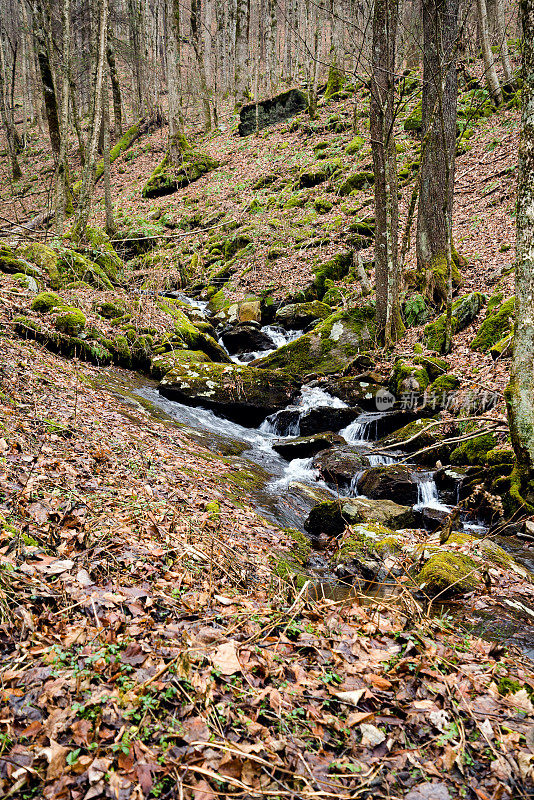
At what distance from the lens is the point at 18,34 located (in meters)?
31.1

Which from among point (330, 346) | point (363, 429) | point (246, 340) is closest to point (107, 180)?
point (246, 340)

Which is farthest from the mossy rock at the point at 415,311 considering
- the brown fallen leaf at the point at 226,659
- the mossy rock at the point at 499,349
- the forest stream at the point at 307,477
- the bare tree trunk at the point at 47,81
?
the bare tree trunk at the point at 47,81

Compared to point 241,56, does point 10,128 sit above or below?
Answer: below

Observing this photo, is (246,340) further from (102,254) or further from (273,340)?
(102,254)

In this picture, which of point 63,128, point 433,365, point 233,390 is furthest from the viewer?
point 63,128

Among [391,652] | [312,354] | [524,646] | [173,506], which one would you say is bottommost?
[524,646]

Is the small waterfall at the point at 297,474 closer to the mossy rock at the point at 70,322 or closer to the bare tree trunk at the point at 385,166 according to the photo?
the bare tree trunk at the point at 385,166

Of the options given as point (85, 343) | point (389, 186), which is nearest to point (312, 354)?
point (389, 186)

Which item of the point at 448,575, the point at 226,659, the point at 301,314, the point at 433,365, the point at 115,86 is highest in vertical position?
the point at 115,86

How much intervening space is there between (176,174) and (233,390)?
64.0 feet

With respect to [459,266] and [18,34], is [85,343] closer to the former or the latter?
[459,266]

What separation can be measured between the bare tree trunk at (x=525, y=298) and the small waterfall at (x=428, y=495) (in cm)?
150

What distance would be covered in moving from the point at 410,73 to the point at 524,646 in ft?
84.5

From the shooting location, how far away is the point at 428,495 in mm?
7031
